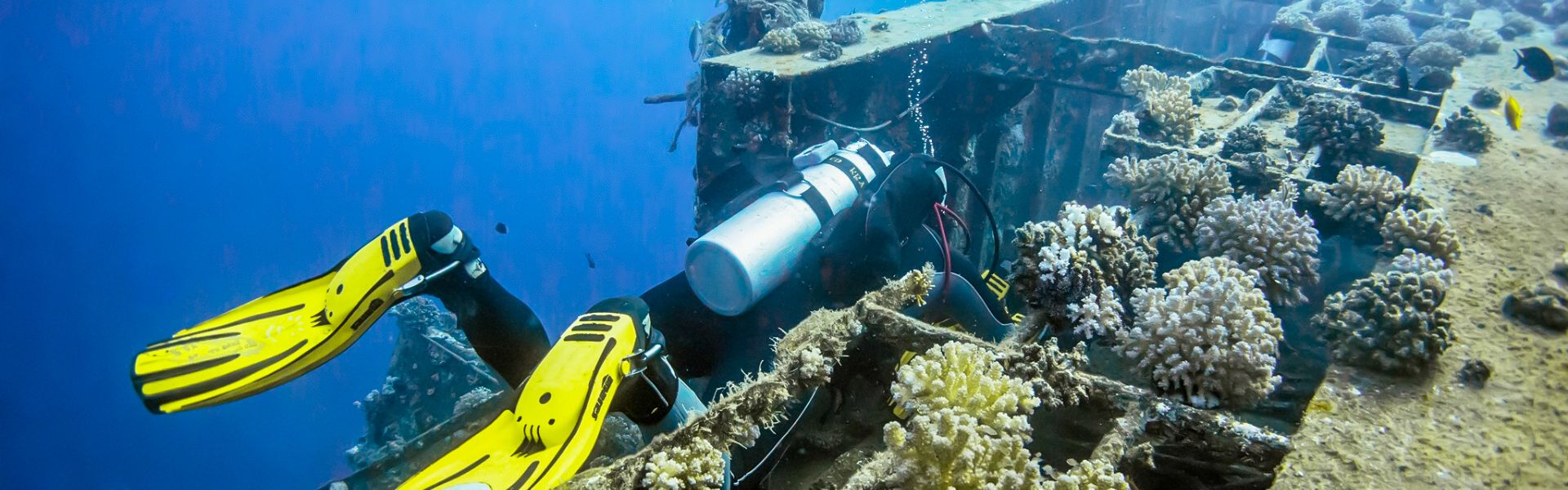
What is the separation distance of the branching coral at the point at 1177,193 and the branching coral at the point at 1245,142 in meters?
0.94

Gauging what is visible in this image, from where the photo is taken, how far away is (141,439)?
115 ft

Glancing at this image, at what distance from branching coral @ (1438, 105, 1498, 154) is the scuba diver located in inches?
194

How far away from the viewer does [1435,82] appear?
884cm

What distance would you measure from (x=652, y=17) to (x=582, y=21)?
35.6 ft

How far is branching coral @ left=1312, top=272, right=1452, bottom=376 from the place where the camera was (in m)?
3.25

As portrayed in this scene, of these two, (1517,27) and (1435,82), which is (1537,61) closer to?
(1435,82)

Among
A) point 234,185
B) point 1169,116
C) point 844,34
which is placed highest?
point 234,185

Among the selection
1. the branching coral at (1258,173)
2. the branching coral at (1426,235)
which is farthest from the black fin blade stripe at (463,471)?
the branching coral at (1258,173)

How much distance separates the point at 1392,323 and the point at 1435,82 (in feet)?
27.7

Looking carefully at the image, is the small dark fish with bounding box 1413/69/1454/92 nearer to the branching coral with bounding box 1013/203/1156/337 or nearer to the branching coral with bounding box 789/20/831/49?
the branching coral with bounding box 1013/203/1156/337

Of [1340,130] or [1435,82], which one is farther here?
[1435,82]

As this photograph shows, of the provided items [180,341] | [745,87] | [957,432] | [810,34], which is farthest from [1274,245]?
[180,341]

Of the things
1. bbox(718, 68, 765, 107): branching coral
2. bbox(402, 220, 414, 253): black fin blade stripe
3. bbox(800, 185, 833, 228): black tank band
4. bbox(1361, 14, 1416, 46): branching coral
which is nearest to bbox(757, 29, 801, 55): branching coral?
bbox(718, 68, 765, 107): branching coral

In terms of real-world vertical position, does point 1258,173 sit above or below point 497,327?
below
